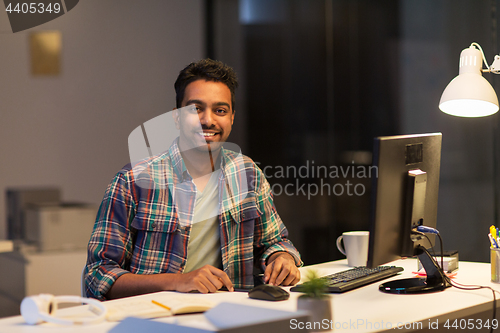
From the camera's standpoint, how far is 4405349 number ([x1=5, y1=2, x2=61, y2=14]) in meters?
2.05

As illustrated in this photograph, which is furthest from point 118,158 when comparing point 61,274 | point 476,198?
point 476,198

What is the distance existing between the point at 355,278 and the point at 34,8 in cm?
182

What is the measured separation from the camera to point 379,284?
4.58ft

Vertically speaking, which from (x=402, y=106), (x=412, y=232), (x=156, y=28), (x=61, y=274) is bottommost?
(x=61, y=274)

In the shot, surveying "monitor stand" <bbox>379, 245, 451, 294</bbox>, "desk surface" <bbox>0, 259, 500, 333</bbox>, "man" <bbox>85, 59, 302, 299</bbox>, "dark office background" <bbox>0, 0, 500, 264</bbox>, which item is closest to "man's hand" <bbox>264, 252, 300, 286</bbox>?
"man" <bbox>85, 59, 302, 299</bbox>

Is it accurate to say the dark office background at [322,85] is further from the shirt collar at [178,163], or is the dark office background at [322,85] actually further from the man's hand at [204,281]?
the man's hand at [204,281]

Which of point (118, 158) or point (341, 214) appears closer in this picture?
point (118, 158)

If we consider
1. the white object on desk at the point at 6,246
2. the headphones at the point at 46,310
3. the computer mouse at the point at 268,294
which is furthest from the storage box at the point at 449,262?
the white object on desk at the point at 6,246

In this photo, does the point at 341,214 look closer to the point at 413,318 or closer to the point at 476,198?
the point at 476,198

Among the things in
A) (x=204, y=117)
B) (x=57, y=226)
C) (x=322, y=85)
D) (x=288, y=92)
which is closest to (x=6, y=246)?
(x=57, y=226)

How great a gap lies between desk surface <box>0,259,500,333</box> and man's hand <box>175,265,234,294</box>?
0.08ft

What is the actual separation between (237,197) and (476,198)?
137 cm

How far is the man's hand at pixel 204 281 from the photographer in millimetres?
1275

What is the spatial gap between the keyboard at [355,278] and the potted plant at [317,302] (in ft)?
1.18
